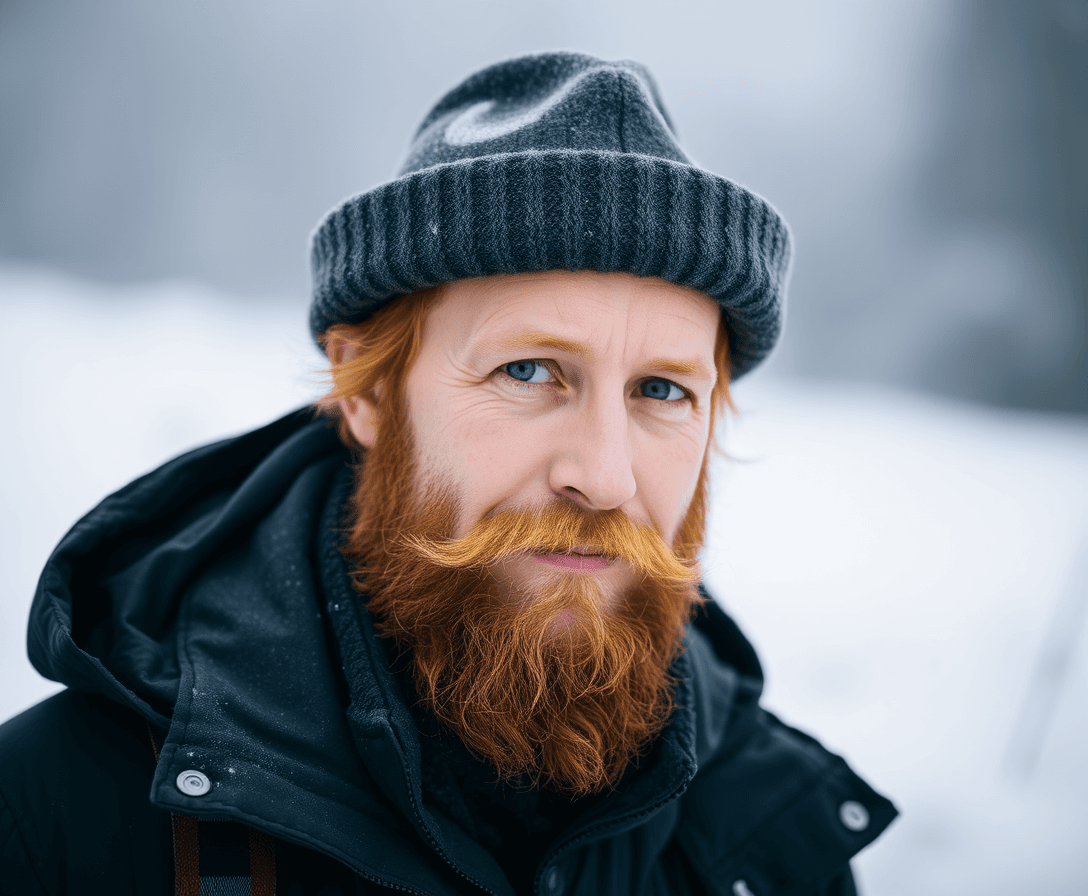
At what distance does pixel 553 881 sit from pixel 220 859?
0.55 meters

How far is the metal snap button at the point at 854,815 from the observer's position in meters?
1.42

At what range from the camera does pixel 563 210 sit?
1053 millimetres

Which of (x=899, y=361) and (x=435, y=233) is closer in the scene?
(x=435, y=233)

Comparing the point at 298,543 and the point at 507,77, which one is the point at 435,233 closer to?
the point at 507,77

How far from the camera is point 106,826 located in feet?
3.25

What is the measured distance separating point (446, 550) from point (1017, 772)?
309 cm

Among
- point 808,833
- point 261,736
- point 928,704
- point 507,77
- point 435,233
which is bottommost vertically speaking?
point 928,704

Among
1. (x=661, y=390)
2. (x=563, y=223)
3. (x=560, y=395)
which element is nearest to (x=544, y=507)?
(x=560, y=395)

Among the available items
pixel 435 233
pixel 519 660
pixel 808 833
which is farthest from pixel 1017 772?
pixel 435 233

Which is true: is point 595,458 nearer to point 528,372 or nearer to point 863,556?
point 528,372

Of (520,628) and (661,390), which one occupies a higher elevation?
(661,390)

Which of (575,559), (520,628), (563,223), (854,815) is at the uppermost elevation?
(563,223)

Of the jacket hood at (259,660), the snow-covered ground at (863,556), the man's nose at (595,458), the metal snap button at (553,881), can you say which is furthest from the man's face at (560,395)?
the snow-covered ground at (863,556)

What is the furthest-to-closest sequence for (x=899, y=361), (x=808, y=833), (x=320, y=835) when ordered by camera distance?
1. (x=899, y=361)
2. (x=808, y=833)
3. (x=320, y=835)
